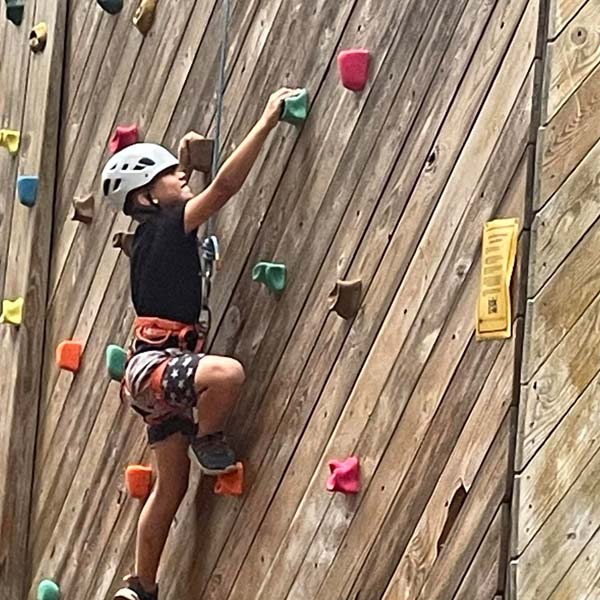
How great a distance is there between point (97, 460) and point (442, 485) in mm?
1597

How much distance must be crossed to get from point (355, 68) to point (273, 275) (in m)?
0.54

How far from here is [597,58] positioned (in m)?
2.63

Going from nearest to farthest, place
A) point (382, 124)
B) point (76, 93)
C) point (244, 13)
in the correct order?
point (382, 124) → point (244, 13) → point (76, 93)

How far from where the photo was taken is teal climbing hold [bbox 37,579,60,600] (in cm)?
432

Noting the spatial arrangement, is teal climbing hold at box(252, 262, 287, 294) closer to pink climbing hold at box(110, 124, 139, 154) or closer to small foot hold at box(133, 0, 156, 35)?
pink climbing hold at box(110, 124, 139, 154)

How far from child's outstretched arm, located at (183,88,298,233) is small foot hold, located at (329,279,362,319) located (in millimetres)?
389

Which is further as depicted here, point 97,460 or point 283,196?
point 97,460

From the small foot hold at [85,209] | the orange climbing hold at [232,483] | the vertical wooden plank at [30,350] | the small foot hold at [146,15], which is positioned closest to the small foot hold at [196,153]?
the small foot hold at [146,15]

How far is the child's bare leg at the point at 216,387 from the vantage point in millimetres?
3336

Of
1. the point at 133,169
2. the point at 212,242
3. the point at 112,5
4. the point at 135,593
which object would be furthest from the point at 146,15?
the point at 135,593

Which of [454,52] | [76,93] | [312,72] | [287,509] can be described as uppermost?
[454,52]

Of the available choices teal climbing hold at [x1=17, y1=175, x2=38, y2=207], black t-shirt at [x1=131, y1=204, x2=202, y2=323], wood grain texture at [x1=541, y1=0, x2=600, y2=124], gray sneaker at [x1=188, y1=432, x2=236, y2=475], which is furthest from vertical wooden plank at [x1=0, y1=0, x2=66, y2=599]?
wood grain texture at [x1=541, y1=0, x2=600, y2=124]

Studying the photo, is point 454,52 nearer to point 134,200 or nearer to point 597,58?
point 597,58

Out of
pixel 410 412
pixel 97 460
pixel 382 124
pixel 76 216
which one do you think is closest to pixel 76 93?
pixel 76 216
